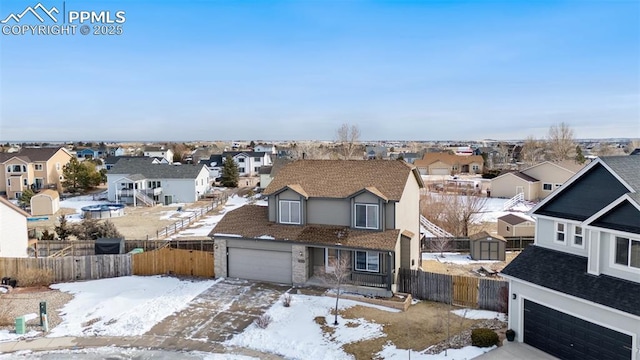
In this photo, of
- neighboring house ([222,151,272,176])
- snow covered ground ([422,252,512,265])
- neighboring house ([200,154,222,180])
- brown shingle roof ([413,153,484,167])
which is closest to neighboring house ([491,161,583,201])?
snow covered ground ([422,252,512,265])

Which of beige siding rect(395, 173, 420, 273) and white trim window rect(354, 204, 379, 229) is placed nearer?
white trim window rect(354, 204, 379, 229)

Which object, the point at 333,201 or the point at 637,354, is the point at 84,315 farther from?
the point at 637,354

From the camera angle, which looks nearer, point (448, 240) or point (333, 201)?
point (333, 201)

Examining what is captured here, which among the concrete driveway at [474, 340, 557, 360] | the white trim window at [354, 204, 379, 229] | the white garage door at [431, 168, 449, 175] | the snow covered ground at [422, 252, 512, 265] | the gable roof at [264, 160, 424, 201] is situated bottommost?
the snow covered ground at [422, 252, 512, 265]

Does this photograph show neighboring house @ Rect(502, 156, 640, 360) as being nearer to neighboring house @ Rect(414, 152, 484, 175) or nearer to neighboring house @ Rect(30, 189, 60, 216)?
neighboring house @ Rect(30, 189, 60, 216)

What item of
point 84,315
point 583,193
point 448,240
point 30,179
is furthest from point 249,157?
point 583,193
